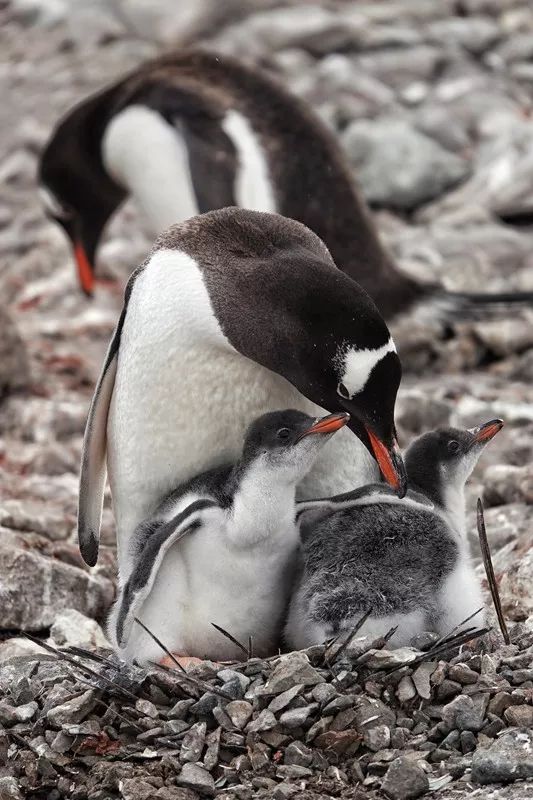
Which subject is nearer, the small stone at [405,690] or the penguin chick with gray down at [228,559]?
the small stone at [405,690]

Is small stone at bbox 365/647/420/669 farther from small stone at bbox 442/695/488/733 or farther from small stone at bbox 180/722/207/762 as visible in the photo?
small stone at bbox 180/722/207/762

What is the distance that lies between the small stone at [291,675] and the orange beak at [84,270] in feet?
17.9

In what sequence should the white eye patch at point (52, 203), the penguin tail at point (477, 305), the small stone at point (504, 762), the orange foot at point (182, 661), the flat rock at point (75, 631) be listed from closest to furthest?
the small stone at point (504, 762), the orange foot at point (182, 661), the flat rock at point (75, 631), the penguin tail at point (477, 305), the white eye patch at point (52, 203)

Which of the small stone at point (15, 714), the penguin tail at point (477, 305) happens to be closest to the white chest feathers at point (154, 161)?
the penguin tail at point (477, 305)

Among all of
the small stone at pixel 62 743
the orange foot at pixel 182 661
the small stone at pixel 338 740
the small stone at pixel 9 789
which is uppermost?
the small stone at pixel 9 789

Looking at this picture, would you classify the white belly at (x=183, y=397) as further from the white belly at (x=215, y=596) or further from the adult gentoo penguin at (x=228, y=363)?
the white belly at (x=215, y=596)

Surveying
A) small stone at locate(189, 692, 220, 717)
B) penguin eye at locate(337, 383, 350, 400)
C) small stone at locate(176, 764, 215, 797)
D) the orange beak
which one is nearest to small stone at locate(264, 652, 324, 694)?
small stone at locate(189, 692, 220, 717)

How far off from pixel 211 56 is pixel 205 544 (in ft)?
14.6

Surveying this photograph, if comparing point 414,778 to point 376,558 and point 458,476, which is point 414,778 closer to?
point 376,558

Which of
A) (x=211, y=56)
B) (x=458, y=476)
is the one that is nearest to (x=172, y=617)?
(x=458, y=476)

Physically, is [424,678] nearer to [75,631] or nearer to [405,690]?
[405,690]

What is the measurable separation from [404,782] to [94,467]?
1580 millimetres

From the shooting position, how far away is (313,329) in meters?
3.66

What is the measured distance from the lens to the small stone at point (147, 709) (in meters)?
3.29
